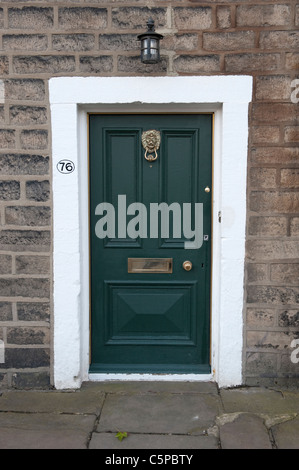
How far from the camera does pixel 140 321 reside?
3.86m

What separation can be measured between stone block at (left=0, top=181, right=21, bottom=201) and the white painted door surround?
0.97ft

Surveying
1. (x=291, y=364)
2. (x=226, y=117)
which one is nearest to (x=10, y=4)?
(x=226, y=117)

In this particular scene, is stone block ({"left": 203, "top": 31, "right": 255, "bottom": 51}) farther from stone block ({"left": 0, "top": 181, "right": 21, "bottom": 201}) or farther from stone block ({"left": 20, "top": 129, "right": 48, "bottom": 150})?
stone block ({"left": 0, "top": 181, "right": 21, "bottom": 201})

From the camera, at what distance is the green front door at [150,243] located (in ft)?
12.1

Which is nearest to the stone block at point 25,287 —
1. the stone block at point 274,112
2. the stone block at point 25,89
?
the stone block at point 25,89

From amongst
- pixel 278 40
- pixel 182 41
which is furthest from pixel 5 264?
pixel 278 40

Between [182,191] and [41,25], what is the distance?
166 cm

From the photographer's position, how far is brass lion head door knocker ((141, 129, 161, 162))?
368 cm

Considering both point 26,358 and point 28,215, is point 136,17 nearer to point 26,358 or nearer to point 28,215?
point 28,215

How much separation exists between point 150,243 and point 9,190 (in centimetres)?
120

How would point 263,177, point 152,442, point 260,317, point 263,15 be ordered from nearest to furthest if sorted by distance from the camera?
point 152,442 < point 263,15 < point 263,177 < point 260,317

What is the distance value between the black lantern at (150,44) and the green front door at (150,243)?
48cm

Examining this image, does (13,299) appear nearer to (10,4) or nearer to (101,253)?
(101,253)

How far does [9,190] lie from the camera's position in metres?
3.61
